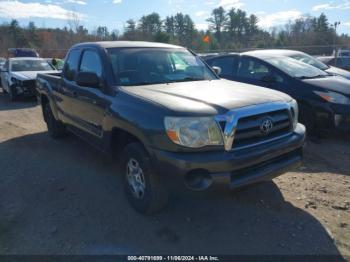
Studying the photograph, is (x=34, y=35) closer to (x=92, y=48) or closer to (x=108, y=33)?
(x=108, y=33)

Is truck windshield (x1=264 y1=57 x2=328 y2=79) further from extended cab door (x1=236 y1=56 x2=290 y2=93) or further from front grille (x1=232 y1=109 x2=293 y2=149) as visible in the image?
front grille (x1=232 y1=109 x2=293 y2=149)

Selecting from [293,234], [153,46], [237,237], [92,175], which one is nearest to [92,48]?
[153,46]

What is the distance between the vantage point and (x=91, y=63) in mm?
4754

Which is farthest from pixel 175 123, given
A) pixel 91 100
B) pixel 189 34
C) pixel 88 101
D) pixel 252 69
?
pixel 189 34

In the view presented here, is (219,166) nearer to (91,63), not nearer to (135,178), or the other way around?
(135,178)

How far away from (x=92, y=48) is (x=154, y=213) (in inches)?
99.0

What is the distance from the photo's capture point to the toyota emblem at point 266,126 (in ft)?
10.9


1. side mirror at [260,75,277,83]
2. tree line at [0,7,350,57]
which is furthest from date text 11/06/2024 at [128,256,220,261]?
tree line at [0,7,350,57]

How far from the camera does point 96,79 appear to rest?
4121mm

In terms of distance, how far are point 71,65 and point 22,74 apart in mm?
7776

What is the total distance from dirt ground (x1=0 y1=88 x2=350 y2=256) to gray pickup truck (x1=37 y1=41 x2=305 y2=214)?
0.89 feet

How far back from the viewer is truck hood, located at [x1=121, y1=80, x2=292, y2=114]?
320 cm

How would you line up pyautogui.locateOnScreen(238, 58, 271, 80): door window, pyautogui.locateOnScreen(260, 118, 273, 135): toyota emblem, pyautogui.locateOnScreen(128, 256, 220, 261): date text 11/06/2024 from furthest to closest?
pyautogui.locateOnScreen(238, 58, 271, 80): door window < pyautogui.locateOnScreen(260, 118, 273, 135): toyota emblem < pyautogui.locateOnScreen(128, 256, 220, 261): date text 11/06/2024

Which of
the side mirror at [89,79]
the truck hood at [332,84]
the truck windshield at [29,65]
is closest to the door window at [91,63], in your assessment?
the side mirror at [89,79]
